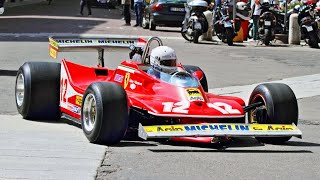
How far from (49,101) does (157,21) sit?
71.3ft

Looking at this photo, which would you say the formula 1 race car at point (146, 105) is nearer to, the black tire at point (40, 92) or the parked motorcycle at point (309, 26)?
the black tire at point (40, 92)

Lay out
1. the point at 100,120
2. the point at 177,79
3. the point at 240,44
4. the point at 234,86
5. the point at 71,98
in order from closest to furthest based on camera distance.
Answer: the point at 100,120 → the point at 177,79 → the point at 71,98 → the point at 234,86 → the point at 240,44

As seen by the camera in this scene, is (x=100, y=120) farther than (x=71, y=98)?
No

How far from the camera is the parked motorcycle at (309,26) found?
83.4ft

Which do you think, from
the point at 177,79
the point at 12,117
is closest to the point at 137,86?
the point at 177,79

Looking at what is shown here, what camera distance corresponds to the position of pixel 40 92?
11.1 metres

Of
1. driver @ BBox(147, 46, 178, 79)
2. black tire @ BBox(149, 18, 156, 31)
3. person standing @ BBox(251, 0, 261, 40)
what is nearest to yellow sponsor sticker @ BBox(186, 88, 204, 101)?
driver @ BBox(147, 46, 178, 79)

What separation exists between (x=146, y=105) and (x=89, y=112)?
0.68 metres

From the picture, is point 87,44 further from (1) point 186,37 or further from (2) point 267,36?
(1) point 186,37

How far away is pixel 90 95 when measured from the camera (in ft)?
31.4

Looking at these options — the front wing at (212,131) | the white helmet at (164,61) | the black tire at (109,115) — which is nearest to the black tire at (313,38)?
the white helmet at (164,61)

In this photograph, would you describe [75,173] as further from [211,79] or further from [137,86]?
[211,79]

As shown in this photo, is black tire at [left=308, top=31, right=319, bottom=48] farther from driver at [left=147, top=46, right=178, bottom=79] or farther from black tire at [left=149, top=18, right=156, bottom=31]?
driver at [left=147, top=46, right=178, bottom=79]

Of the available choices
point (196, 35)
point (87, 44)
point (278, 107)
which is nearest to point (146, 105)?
point (278, 107)
